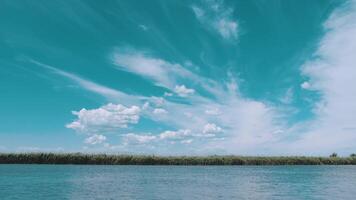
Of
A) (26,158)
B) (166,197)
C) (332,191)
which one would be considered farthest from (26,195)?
(26,158)

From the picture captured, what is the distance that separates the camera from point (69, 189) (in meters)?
36.8

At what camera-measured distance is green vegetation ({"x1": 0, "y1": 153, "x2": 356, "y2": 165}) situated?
89062 millimetres

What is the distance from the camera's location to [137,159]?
9431 cm

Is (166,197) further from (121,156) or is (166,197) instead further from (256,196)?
(121,156)

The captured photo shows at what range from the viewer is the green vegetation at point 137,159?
89.1 m

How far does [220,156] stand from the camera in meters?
101

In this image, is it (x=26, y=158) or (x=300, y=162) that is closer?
(x=26, y=158)

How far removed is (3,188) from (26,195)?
593cm

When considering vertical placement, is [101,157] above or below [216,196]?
above

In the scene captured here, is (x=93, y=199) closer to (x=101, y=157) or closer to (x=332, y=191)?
(x=332, y=191)

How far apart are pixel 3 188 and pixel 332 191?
1089 inches

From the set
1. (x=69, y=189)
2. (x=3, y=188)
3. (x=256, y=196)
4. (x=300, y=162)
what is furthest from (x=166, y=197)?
(x=300, y=162)

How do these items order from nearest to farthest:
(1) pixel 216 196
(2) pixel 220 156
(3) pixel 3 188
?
(1) pixel 216 196, (3) pixel 3 188, (2) pixel 220 156

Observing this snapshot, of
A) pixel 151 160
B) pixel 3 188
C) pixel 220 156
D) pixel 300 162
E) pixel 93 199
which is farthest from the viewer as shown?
pixel 300 162
